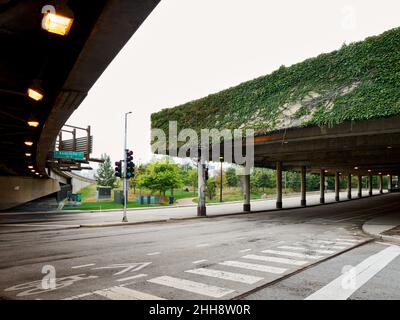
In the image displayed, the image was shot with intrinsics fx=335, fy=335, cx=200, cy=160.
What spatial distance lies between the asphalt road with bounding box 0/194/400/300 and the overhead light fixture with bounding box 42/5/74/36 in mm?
4831

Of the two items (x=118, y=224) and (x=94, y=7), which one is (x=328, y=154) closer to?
(x=118, y=224)

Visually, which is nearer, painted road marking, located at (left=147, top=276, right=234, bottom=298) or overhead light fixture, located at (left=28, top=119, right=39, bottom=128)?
painted road marking, located at (left=147, top=276, right=234, bottom=298)

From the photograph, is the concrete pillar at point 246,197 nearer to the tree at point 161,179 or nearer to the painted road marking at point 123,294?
the tree at point 161,179

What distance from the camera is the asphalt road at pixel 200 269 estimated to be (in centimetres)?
659

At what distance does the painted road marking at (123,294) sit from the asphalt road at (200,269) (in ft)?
0.06

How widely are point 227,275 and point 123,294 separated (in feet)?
8.54

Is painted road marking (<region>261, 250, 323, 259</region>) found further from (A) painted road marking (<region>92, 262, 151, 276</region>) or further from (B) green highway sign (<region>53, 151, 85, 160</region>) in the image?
(B) green highway sign (<region>53, 151, 85, 160</region>)

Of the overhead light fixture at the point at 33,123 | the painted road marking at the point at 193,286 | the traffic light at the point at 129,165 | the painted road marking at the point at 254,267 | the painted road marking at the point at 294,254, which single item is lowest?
the painted road marking at the point at 294,254

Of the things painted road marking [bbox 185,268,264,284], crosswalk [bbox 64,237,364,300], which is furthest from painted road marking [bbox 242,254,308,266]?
painted road marking [bbox 185,268,264,284]

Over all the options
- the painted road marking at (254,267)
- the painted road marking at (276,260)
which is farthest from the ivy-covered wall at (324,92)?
the painted road marking at (254,267)

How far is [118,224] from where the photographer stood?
2166 centimetres

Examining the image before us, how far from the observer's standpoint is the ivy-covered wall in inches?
715
